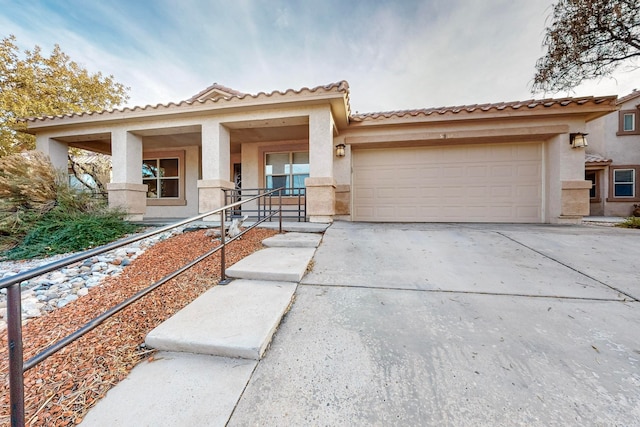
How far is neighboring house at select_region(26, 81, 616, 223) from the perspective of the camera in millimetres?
5227

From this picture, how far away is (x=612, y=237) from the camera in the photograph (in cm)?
396

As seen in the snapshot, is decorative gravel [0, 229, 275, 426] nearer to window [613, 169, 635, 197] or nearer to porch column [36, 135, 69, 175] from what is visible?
porch column [36, 135, 69, 175]

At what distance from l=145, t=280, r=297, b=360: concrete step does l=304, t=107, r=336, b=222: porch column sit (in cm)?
304

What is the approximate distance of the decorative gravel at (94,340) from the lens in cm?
117

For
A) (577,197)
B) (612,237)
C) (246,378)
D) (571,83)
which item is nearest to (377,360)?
(246,378)

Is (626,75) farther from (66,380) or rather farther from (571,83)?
(66,380)

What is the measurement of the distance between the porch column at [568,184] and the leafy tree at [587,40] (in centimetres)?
190

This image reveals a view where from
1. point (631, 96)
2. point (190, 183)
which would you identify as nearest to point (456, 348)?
point (190, 183)

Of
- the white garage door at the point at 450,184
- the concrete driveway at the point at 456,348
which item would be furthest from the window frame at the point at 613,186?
the concrete driveway at the point at 456,348

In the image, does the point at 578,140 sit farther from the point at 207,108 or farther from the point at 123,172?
the point at 123,172

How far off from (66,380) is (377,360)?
5.73 feet

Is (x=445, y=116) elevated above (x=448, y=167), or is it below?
above

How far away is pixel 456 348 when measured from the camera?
151 centimetres

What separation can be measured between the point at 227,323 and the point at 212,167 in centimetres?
473
